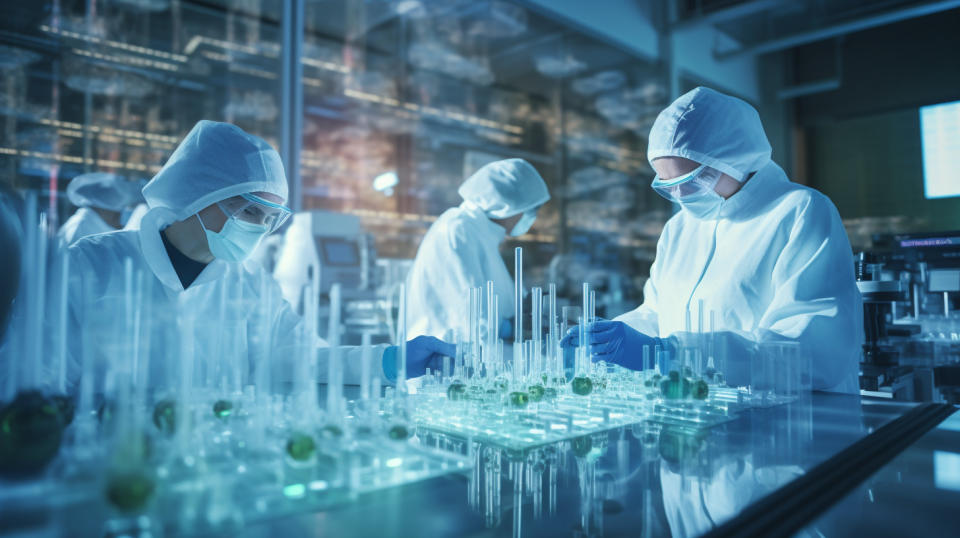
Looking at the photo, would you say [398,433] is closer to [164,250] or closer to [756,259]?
[164,250]

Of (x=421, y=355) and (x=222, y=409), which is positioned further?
(x=421, y=355)

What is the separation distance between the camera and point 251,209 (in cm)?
165

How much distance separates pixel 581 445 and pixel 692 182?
3.58ft

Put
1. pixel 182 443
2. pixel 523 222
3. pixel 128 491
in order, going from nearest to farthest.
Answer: pixel 128 491, pixel 182 443, pixel 523 222

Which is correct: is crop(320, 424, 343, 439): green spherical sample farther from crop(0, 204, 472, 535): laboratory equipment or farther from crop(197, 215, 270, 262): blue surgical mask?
crop(197, 215, 270, 262): blue surgical mask

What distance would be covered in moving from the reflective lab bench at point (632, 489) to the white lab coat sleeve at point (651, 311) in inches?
38.4

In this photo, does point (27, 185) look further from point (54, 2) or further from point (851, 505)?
point (851, 505)

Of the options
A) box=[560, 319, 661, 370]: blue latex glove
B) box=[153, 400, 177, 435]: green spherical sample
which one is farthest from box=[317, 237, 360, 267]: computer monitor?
box=[153, 400, 177, 435]: green spherical sample

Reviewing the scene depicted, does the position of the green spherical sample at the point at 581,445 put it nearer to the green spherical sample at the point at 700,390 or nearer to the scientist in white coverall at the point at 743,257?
the green spherical sample at the point at 700,390

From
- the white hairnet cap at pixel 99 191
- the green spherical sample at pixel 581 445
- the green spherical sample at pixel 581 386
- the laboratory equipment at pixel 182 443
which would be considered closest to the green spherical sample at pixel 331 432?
the laboratory equipment at pixel 182 443

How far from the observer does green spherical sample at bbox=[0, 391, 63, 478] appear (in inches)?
28.2

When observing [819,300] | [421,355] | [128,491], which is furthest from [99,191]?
[819,300]

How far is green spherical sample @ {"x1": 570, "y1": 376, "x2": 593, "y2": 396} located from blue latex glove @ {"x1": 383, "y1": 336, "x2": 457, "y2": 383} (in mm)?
395

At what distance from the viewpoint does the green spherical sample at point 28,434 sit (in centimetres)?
72
